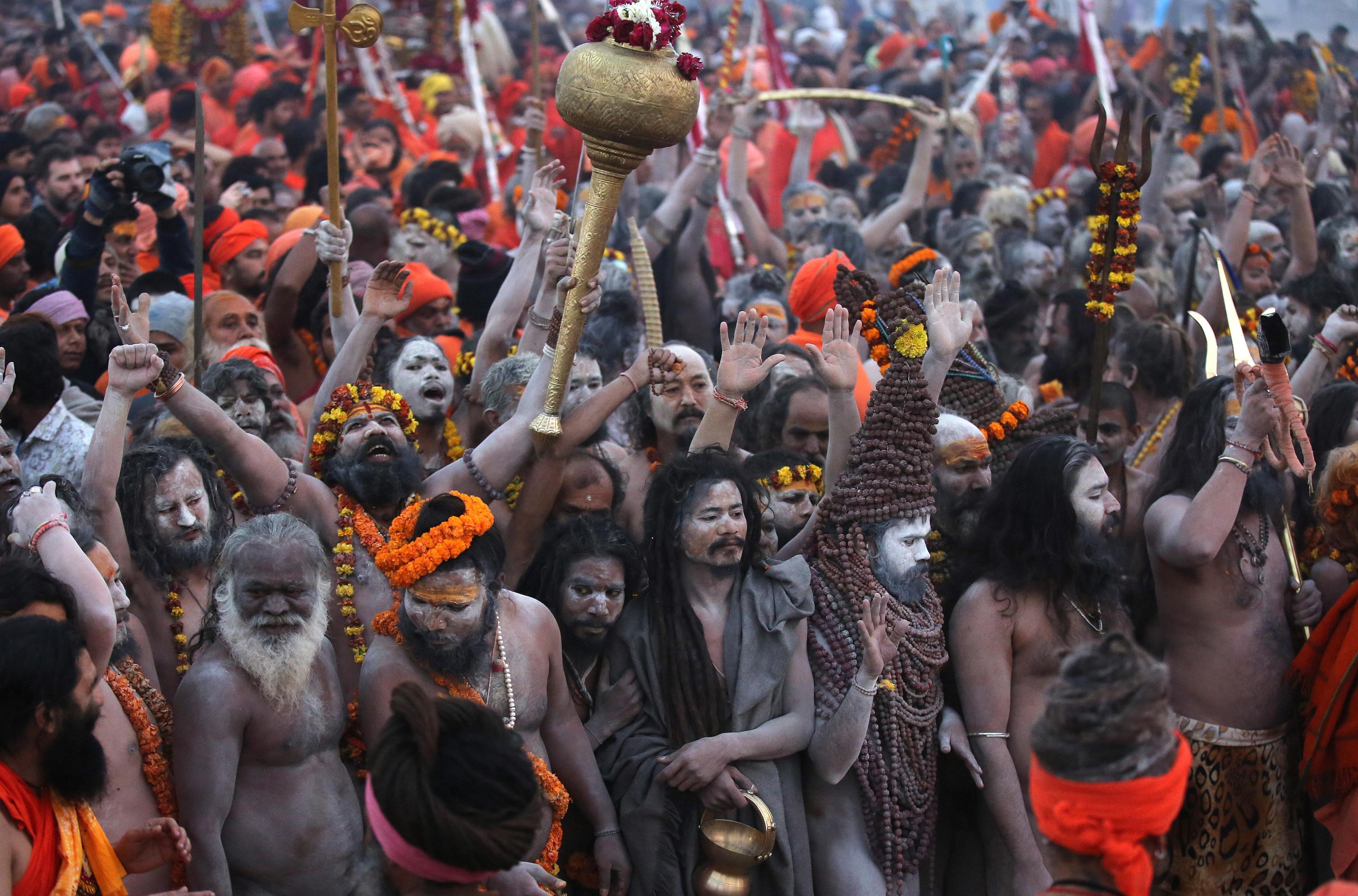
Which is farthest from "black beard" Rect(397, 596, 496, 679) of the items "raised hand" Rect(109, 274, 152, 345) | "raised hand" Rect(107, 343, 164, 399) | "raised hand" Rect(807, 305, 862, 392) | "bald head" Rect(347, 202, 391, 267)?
"bald head" Rect(347, 202, 391, 267)

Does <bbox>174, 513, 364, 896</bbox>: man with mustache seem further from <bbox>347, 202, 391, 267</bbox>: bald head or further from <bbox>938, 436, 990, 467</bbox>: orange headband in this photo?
<bbox>347, 202, 391, 267</bbox>: bald head

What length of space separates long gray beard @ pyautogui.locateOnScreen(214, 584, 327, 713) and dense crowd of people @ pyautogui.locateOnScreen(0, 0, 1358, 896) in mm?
16

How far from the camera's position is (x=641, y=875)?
4.06 m

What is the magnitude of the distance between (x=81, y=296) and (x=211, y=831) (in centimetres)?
338

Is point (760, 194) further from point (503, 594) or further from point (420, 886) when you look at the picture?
point (420, 886)

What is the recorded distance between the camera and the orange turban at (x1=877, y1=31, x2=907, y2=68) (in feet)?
53.7

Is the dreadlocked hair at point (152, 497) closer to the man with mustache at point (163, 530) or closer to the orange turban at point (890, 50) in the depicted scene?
the man with mustache at point (163, 530)

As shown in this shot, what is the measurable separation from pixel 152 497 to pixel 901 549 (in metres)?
2.30

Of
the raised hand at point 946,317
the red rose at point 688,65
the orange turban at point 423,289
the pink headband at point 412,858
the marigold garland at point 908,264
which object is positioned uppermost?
the red rose at point 688,65

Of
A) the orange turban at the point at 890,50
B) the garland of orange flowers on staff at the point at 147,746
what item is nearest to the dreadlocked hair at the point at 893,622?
the garland of orange flowers on staff at the point at 147,746

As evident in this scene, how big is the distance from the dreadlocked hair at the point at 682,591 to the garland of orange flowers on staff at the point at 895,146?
8330mm

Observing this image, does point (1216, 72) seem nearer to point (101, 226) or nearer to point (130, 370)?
point (101, 226)

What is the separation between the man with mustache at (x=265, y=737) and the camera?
11.5 feet

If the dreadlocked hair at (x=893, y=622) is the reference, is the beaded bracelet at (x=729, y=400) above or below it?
above
